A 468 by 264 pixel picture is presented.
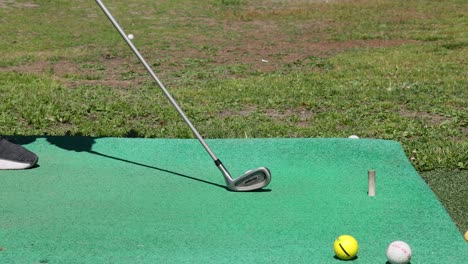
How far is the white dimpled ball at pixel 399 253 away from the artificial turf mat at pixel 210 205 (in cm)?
13

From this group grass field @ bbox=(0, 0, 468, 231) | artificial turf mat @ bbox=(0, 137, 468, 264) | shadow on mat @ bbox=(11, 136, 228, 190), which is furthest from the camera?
grass field @ bbox=(0, 0, 468, 231)

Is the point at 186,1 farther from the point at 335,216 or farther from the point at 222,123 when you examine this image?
the point at 335,216

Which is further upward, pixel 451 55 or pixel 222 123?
pixel 222 123

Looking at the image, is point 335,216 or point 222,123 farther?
point 222,123

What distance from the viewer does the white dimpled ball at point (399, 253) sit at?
4.10 meters

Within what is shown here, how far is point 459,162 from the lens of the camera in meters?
6.70

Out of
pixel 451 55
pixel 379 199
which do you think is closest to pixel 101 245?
pixel 379 199

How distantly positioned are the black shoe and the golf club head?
155 cm

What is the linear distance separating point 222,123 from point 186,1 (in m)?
15.0

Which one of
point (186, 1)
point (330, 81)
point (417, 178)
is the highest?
point (417, 178)

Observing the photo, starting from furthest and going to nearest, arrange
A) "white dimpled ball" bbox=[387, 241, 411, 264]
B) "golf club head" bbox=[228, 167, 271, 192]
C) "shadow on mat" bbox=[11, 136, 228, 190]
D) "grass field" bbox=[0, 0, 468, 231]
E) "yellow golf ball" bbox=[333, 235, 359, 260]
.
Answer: "grass field" bbox=[0, 0, 468, 231], "shadow on mat" bbox=[11, 136, 228, 190], "golf club head" bbox=[228, 167, 271, 192], "yellow golf ball" bbox=[333, 235, 359, 260], "white dimpled ball" bbox=[387, 241, 411, 264]

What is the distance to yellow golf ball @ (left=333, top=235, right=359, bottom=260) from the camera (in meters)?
4.22

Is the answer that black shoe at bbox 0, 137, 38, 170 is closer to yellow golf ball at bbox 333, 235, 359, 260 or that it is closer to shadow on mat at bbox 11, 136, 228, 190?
shadow on mat at bbox 11, 136, 228, 190

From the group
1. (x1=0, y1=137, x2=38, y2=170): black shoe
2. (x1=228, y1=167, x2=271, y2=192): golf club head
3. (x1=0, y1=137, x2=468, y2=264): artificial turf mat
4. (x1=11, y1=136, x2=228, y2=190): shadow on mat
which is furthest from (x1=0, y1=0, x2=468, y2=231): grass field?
(x1=0, y1=137, x2=38, y2=170): black shoe
